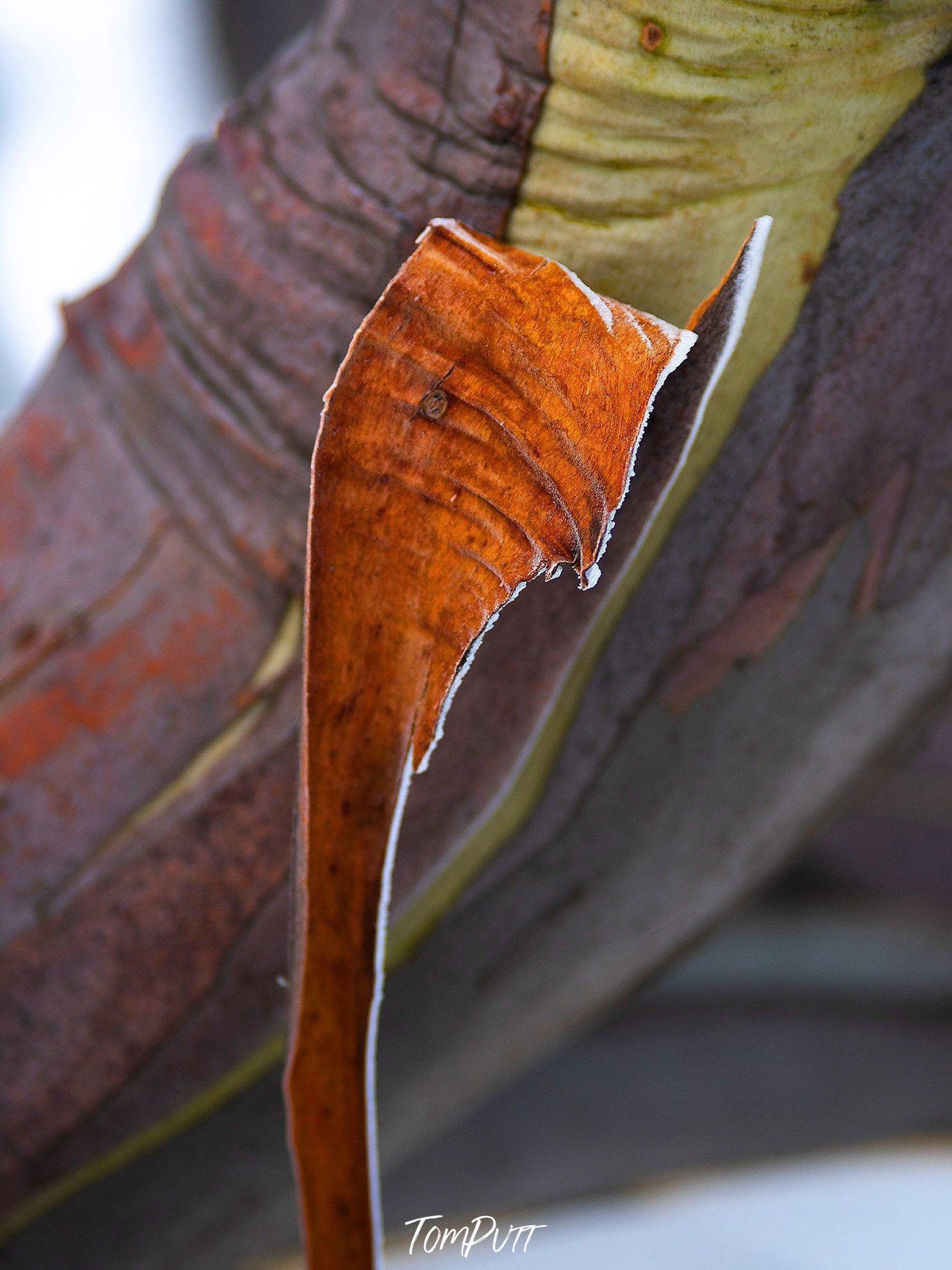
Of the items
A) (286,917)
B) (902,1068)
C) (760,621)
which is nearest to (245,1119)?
(286,917)

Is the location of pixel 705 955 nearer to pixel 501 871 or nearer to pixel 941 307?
pixel 501 871

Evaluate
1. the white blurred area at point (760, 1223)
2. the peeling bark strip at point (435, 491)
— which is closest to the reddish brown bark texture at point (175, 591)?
the peeling bark strip at point (435, 491)

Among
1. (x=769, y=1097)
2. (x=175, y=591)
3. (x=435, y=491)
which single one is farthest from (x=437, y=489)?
(x=769, y=1097)

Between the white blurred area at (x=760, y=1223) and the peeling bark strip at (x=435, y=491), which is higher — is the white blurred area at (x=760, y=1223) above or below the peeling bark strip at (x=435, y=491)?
below

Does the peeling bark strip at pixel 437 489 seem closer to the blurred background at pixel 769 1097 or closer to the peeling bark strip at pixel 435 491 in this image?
the peeling bark strip at pixel 435 491

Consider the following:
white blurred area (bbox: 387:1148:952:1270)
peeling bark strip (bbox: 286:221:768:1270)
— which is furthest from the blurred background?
peeling bark strip (bbox: 286:221:768:1270)

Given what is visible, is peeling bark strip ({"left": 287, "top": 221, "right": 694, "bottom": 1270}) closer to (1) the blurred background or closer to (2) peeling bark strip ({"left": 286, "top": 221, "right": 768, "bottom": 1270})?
(2) peeling bark strip ({"left": 286, "top": 221, "right": 768, "bottom": 1270})
